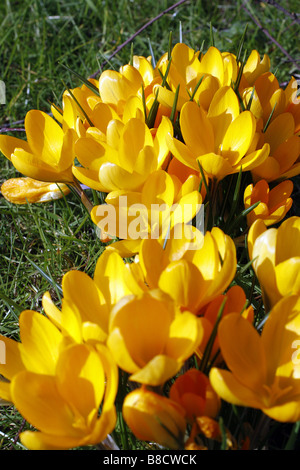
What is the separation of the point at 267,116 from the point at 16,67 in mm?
1048

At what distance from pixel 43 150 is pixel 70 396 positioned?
0.54 metres

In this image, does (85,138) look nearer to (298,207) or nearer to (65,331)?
(65,331)

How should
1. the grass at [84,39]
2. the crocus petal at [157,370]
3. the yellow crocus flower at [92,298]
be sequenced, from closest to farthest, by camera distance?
the crocus petal at [157,370]
the yellow crocus flower at [92,298]
the grass at [84,39]

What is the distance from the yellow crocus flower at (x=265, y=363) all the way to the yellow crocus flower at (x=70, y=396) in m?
0.14

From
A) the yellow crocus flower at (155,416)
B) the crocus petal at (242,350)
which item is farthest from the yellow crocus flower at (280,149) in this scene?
the yellow crocus flower at (155,416)

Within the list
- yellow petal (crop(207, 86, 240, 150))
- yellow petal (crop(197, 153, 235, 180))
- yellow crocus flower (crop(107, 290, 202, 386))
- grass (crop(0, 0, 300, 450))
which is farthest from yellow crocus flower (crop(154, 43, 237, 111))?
yellow crocus flower (crop(107, 290, 202, 386))

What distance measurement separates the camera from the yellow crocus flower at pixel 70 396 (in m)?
0.62

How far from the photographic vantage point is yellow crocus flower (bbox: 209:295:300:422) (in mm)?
601

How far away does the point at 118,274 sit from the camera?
2.51 ft

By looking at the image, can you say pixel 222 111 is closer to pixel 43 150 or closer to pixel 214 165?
pixel 214 165

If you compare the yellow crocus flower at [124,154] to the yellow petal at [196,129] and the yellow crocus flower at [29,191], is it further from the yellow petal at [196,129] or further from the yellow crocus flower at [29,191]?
the yellow crocus flower at [29,191]

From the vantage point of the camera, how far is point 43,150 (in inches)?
40.6

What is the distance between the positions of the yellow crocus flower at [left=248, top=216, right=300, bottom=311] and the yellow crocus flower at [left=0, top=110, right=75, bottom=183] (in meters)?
0.40
